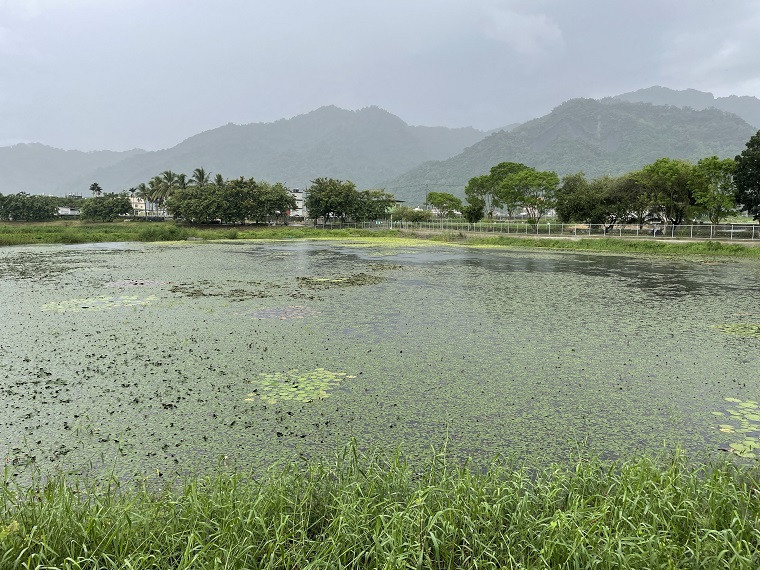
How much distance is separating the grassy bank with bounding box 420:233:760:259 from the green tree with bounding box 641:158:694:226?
7.15m

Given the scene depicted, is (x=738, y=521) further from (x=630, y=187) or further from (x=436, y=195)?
(x=436, y=195)

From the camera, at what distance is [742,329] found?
355 inches

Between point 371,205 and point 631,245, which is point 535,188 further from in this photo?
point 371,205

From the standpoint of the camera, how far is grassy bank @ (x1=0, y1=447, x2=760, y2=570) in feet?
8.25

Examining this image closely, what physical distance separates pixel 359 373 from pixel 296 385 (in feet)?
3.14

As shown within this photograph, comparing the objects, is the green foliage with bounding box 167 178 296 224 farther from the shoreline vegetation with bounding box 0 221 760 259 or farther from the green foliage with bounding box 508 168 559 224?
the green foliage with bounding box 508 168 559 224

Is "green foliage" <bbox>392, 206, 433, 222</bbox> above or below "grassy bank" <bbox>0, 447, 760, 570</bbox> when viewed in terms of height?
above

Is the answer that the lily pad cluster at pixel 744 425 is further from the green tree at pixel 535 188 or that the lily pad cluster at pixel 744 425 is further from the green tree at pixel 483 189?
the green tree at pixel 483 189

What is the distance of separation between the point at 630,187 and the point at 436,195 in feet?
126

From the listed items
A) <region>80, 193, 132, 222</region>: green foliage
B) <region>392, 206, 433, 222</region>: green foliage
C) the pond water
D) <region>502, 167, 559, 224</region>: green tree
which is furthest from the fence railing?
<region>80, 193, 132, 222</region>: green foliage

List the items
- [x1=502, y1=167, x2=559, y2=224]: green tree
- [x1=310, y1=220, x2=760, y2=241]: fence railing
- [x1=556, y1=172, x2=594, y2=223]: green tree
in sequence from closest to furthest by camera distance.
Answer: [x1=310, y1=220, x2=760, y2=241]: fence railing, [x1=556, y1=172, x2=594, y2=223]: green tree, [x1=502, y1=167, x2=559, y2=224]: green tree

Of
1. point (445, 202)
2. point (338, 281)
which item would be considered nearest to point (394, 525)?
point (338, 281)

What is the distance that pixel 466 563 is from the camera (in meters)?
2.60

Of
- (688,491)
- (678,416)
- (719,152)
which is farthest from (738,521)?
(719,152)
